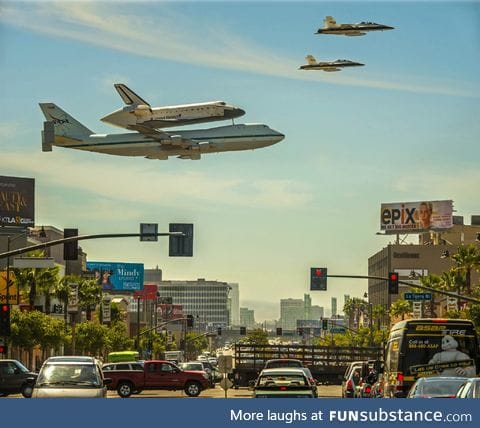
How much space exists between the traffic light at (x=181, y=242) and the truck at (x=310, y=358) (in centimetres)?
1349

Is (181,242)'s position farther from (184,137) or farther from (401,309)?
(401,309)

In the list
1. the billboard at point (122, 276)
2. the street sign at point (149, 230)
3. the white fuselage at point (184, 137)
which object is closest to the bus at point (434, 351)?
the street sign at point (149, 230)

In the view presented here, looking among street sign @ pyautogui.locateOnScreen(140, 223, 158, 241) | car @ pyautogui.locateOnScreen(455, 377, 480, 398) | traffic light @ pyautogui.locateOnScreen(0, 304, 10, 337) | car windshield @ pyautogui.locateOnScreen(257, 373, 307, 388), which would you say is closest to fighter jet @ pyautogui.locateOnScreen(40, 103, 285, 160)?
street sign @ pyautogui.locateOnScreen(140, 223, 158, 241)

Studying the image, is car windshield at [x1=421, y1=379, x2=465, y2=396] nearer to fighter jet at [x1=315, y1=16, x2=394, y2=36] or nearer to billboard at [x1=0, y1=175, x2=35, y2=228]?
fighter jet at [x1=315, y1=16, x2=394, y2=36]

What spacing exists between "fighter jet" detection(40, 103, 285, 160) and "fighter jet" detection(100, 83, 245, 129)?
1.96 ft

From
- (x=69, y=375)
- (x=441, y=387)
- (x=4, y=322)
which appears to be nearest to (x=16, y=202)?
(x=4, y=322)

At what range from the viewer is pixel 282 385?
110 ft

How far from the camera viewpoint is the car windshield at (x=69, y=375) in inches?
1313

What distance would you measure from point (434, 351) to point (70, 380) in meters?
11.6

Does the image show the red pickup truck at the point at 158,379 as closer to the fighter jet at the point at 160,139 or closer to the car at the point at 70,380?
the fighter jet at the point at 160,139

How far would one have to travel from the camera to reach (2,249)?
140250 millimetres

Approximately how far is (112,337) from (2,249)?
1648 cm
